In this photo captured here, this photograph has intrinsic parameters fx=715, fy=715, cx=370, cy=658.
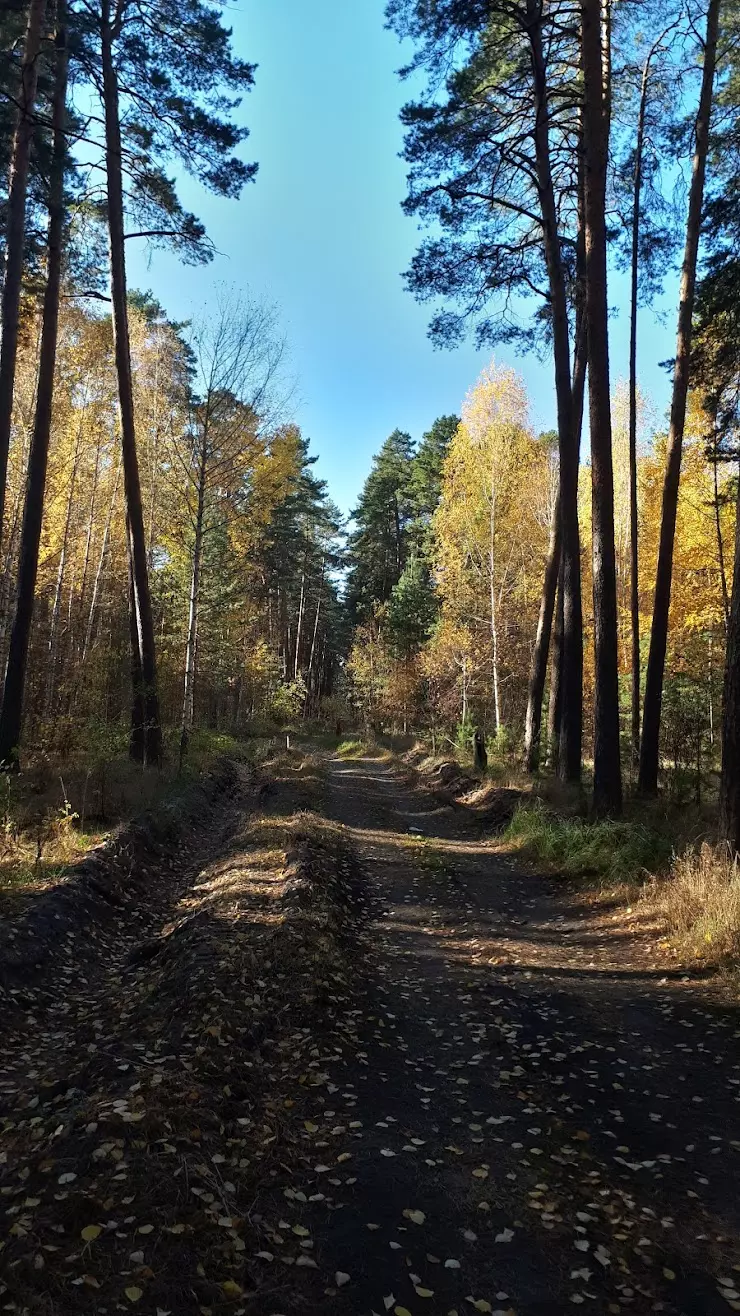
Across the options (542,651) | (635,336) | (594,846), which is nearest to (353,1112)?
(594,846)

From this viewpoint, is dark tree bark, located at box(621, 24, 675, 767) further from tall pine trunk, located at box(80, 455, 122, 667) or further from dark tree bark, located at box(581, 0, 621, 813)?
tall pine trunk, located at box(80, 455, 122, 667)

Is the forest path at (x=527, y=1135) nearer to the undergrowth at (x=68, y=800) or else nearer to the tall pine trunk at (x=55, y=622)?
the undergrowth at (x=68, y=800)

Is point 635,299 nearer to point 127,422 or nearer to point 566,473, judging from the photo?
point 566,473

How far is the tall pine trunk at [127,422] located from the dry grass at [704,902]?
31.6 ft

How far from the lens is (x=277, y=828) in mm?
10648

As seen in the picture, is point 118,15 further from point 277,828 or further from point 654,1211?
point 654,1211

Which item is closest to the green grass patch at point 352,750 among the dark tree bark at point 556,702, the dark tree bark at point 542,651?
the dark tree bark at point 542,651

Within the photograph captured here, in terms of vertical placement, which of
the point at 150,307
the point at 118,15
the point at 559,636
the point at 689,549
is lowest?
the point at 559,636

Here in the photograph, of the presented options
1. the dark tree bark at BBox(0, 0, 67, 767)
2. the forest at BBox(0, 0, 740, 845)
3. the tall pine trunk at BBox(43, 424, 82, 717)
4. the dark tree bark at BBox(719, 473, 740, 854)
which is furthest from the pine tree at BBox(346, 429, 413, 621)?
the dark tree bark at BBox(719, 473, 740, 854)

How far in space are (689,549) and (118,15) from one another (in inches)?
736

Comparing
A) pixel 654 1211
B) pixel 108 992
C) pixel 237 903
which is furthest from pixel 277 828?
pixel 654 1211

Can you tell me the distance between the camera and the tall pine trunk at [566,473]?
12.8 metres

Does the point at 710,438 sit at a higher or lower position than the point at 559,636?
higher

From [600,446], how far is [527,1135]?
9.01 metres
